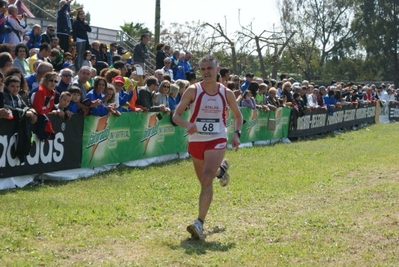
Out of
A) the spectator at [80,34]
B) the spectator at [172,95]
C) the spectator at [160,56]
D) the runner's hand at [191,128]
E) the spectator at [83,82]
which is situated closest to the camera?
the runner's hand at [191,128]

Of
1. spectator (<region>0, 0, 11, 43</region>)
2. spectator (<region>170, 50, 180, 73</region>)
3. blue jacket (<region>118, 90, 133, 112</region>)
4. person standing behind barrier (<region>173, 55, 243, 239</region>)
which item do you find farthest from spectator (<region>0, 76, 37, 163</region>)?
spectator (<region>170, 50, 180, 73</region>)

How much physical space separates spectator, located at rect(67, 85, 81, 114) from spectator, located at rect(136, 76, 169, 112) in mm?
2786

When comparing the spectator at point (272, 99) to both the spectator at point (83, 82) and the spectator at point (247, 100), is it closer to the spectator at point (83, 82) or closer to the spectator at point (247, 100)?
the spectator at point (247, 100)

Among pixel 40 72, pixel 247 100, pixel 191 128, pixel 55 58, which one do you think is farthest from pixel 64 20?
pixel 191 128

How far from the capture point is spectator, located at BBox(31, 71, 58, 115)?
11570 millimetres

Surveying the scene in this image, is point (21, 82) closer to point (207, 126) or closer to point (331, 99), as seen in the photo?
point (207, 126)

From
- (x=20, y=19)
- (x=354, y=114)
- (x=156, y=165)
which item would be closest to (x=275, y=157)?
(x=156, y=165)

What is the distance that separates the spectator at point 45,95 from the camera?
11.6 m

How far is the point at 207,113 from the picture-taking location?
28.3 ft

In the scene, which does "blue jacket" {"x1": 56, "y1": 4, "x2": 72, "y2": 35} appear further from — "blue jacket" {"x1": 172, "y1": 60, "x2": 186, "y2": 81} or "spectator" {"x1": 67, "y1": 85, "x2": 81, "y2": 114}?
"spectator" {"x1": 67, "y1": 85, "x2": 81, "y2": 114}

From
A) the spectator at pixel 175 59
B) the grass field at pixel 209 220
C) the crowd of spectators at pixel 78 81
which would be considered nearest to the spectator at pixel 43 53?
the crowd of spectators at pixel 78 81

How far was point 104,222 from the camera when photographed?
9023 mm

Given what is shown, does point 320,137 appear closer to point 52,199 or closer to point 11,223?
point 52,199

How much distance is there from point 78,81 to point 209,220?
17.0ft
